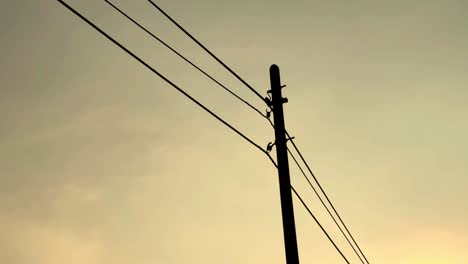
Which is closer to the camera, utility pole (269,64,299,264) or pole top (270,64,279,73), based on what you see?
utility pole (269,64,299,264)

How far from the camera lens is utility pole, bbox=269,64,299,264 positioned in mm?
8188

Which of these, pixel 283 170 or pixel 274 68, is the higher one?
pixel 274 68

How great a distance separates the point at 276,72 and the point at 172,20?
2.88 meters

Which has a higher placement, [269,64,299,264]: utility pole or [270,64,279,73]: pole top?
[270,64,279,73]: pole top

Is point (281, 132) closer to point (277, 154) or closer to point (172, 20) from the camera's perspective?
point (277, 154)

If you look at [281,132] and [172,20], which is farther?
[281,132]

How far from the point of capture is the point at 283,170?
8.84m

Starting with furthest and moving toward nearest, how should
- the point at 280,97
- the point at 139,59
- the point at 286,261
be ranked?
the point at 280,97, the point at 286,261, the point at 139,59

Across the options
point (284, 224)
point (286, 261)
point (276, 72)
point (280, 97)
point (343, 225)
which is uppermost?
point (276, 72)

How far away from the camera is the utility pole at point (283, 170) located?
8188 millimetres

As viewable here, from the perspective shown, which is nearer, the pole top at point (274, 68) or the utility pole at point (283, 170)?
the utility pole at point (283, 170)

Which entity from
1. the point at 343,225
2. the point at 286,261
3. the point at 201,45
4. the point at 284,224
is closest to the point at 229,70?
the point at 201,45

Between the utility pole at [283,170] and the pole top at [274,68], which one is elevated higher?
the pole top at [274,68]

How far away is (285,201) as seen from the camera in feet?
27.8
